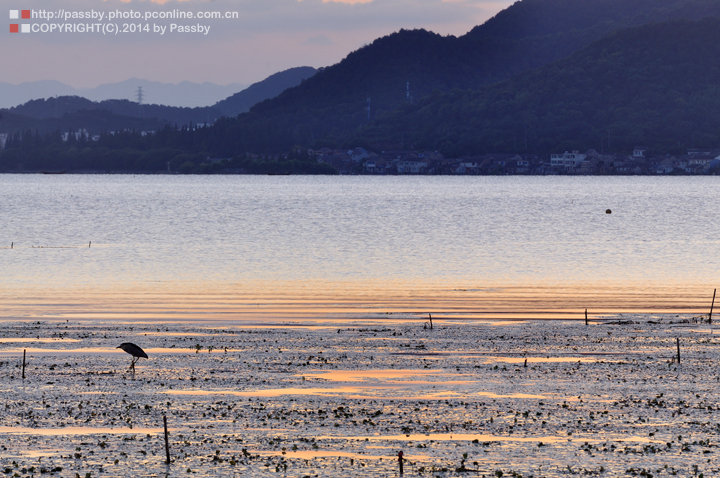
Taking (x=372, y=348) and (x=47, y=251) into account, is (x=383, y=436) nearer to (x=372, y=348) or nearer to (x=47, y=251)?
(x=372, y=348)

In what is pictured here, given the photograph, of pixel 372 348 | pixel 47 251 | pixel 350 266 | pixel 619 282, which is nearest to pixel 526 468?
pixel 372 348

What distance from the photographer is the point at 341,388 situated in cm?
3522

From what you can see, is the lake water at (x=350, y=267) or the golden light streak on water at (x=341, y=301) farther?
the lake water at (x=350, y=267)

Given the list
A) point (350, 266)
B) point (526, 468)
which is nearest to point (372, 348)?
point (526, 468)

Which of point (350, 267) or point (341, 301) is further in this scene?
point (350, 267)

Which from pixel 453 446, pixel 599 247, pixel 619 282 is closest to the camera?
pixel 453 446

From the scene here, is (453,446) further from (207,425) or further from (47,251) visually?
(47,251)

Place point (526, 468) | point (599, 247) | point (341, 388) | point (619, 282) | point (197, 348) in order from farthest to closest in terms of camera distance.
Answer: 1. point (599, 247)
2. point (619, 282)
3. point (197, 348)
4. point (341, 388)
5. point (526, 468)

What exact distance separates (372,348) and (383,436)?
47.5 feet

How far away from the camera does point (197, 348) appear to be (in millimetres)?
42906

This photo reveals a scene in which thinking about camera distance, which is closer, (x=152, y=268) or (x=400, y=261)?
(x=152, y=268)

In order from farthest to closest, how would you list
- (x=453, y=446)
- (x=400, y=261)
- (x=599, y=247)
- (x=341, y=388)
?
(x=599, y=247) < (x=400, y=261) < (x=341, y=388) < (x=453, y=446)

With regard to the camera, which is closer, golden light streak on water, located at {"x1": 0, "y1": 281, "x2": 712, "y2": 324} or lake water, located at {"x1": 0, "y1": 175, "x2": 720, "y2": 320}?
golden light streak on water, located at {"x1": 0, "y1": 281, "x2": 712, "y2": 324}

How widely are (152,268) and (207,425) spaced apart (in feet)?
197
